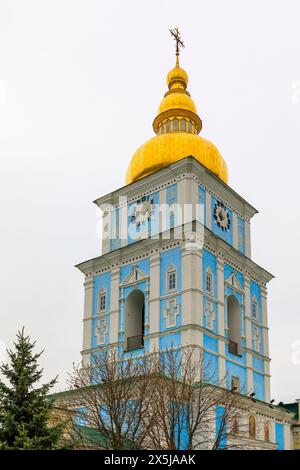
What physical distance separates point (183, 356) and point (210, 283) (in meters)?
4.66

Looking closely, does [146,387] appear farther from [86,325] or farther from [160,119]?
[160,119]

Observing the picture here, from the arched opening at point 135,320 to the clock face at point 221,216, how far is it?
5.48m

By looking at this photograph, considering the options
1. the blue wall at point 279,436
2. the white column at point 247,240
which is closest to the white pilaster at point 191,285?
the white column at point 247,240

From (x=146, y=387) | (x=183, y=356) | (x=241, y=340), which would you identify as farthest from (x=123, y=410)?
(x=241, y=340)

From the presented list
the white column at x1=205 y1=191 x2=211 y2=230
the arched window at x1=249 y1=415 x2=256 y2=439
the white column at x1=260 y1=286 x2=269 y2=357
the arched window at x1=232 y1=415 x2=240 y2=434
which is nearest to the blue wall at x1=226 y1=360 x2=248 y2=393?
the arched window at x1=249 y1=415 x2=256 y2=439

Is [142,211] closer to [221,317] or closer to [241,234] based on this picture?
[241,234]

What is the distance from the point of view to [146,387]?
2614cm

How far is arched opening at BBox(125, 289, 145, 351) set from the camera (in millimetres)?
36781

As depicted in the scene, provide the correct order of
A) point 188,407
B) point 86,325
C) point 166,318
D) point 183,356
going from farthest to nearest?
point 86,325
point 166,318
point 183,356
point 188,407

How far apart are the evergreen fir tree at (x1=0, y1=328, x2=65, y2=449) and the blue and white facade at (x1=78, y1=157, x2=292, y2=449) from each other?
11252 millimetres

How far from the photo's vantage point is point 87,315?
39.2 m

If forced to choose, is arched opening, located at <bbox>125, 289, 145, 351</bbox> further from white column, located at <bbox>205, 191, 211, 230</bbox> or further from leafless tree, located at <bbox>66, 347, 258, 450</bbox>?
leafless tree, located at <bbox>66, 347, 258, 450</bbox>

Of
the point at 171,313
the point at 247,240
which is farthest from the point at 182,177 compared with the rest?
the point at 171,313

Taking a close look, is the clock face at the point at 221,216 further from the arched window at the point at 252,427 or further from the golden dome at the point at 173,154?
the arched window at the point at 252,427
